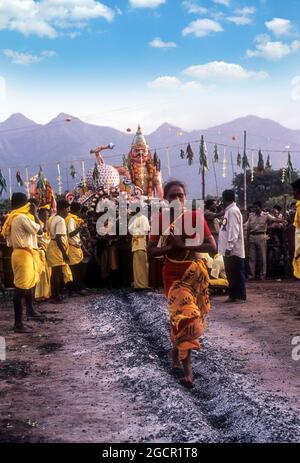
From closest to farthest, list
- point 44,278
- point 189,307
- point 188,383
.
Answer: point 188,383, point 189,307, point 44,278

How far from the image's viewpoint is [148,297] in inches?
442

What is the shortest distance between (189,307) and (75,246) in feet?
22.8

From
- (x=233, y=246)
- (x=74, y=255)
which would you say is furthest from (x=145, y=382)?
(x=74, y=255)

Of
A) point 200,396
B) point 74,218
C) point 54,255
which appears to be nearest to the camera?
point 200,396

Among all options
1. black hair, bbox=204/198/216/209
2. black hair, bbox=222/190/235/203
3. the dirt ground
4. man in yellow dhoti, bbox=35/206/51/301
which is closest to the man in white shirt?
black hair, bbox=222/190/235/203

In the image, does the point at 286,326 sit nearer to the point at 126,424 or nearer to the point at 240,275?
the point at 240,275

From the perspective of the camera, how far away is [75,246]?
12.3 meters

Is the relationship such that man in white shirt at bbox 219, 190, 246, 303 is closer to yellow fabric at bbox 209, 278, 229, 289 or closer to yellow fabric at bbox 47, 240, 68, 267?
yellow fabric at bbox 209, 278, 229, 289

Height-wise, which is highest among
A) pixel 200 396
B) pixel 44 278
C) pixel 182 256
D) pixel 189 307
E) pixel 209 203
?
pixel 209 203

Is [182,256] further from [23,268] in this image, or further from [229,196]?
[229,196]

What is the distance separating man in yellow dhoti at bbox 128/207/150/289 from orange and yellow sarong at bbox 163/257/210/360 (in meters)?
6.25

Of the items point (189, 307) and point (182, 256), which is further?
point (182, 256)

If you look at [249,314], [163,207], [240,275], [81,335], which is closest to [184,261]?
[163,207]
